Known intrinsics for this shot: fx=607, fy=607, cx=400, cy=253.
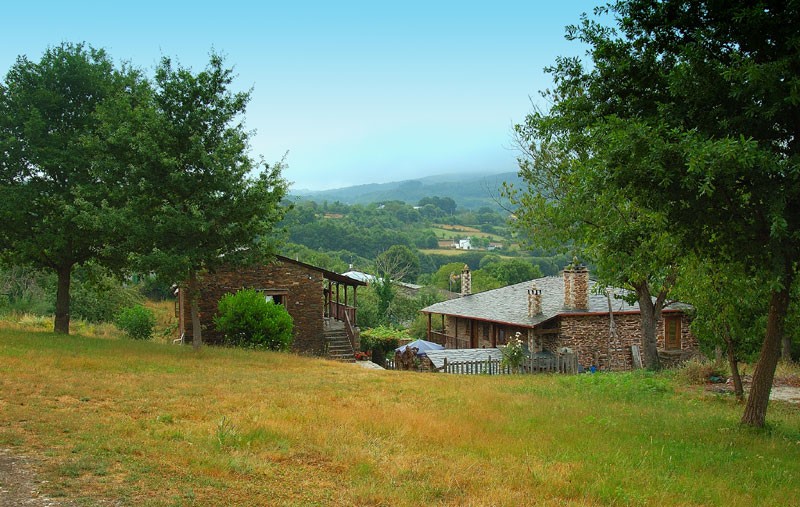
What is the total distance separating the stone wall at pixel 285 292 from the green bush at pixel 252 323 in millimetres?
1975

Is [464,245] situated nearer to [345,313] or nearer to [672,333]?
[672,333]

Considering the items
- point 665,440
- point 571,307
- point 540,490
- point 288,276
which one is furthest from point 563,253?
point 540,490

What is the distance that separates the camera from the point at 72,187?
72.7ft

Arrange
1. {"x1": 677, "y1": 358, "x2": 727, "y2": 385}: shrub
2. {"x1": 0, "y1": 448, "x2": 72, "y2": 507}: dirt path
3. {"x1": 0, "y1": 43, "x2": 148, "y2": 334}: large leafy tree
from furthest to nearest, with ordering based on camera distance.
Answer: {"x1": 0, "y1": 43, "x2": 148, "y2": 334}: large leafy tree → {"x1": 677, "y1": 358, "x2": 727, "y2": 385}: shrub → {"x1": 0, "y1": 448, "x2": 72, "y2": 507}: dirt path

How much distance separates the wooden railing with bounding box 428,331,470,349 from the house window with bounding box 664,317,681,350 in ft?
36.4

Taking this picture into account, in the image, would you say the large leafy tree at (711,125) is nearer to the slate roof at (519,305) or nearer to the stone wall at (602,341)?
the slate roof at (519,305)

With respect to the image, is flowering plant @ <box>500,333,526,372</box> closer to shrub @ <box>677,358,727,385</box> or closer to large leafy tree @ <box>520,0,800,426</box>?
shrub @ <box>677,358,727,385</box>

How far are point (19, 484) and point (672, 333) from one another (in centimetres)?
3205

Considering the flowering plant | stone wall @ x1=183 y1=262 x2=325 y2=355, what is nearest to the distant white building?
stone wall @ x1=183 y1=262 x2=325 y2=355

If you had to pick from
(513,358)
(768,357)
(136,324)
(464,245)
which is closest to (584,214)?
(513,358)

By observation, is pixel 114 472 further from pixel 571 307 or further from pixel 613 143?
pixel 571 307

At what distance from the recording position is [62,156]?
72.5 ft

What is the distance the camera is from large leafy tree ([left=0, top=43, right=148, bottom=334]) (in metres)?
21.4

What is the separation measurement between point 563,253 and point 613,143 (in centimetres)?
1559
